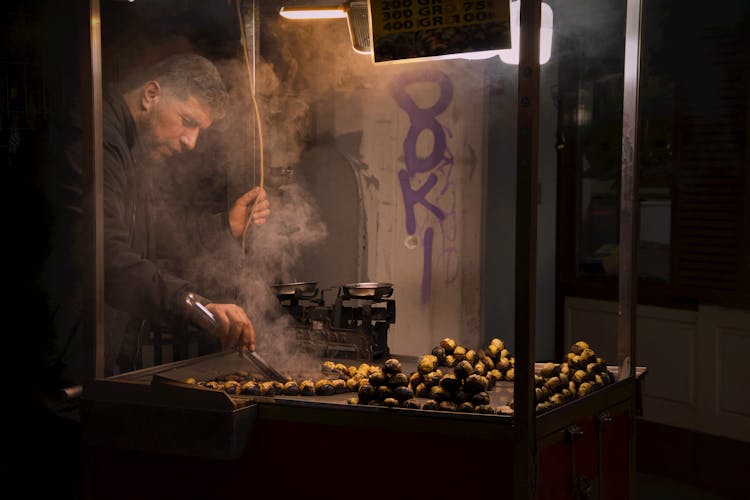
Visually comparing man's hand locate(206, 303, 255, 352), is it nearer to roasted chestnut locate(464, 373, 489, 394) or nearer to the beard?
roasted chestnut locate(464, 373, 489, 394)

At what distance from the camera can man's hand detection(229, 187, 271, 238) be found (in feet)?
11.7

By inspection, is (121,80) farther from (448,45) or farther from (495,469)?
(495,469)

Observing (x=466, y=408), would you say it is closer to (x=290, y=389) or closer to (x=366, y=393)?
(x=366, y=393)

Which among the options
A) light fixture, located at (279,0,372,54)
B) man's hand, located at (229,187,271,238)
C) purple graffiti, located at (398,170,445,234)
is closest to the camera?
light fixture, located at (279,0,372,54)

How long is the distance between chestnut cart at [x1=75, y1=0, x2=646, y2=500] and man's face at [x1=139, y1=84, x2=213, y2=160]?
102cm

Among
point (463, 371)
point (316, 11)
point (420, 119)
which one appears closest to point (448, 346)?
point (463, 371)

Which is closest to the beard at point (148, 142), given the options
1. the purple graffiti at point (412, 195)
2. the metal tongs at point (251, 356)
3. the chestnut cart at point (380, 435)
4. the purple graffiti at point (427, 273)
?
the metal tongs at point (251, 356)

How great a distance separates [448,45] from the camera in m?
2.23

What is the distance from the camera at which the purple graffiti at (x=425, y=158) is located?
15.0 ft

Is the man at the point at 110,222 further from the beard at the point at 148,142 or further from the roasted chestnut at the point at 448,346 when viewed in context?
the roasted chestnut at the point at 448,346

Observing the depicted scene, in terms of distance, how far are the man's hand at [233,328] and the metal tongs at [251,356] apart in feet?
0.06

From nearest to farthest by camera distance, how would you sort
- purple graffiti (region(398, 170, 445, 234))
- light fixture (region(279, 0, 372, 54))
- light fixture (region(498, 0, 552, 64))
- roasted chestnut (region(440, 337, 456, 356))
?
1. light fixture (region(498, 0, 552, 64))
2. light fixture (region(279, 0, 372, 54))
3. roasted chestnut (region(440, 337, 456, 356))
4. purple graffiti (region(398, 170, 445, 234))

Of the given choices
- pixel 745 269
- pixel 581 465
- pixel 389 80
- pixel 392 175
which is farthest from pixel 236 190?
pixel 745 269

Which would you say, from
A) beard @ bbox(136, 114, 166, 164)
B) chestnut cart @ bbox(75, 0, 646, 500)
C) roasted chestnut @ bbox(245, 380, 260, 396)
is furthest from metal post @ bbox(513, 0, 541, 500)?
beard @ bbox(136, 114, 166, 164)
